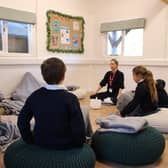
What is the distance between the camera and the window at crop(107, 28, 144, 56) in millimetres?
6395

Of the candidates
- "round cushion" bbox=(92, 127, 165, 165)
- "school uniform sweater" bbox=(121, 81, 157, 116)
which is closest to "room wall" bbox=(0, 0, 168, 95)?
"school uniform sweater" bbox=(121, 81, 157, 116)

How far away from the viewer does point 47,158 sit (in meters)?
1.97

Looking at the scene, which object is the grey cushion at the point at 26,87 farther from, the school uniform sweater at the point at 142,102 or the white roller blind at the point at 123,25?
the white roller blind at the point at 123,25

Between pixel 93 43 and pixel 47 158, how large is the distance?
5533 mm

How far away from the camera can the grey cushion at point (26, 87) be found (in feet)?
16.7

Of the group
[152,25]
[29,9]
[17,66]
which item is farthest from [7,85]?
[152,25]

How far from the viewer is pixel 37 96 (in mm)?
2033

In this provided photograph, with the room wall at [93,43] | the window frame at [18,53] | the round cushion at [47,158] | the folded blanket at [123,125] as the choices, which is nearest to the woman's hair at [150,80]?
the folded blanket at [123,125]

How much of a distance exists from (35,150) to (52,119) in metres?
0.30

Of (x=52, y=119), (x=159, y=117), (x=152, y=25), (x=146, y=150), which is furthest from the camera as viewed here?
(x=152, y=25)

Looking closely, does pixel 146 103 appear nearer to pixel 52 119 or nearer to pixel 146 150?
pixel 146 150

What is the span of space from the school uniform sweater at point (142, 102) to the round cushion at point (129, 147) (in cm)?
101

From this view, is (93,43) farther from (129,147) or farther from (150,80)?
(129,147)

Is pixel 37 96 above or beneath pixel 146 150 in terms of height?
above
